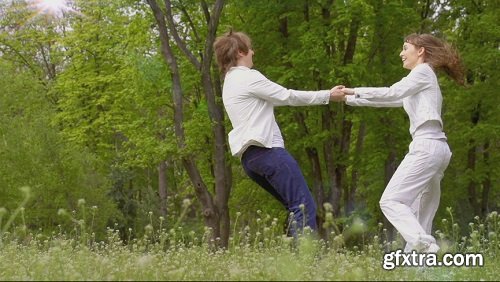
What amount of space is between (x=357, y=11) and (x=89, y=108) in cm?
1700

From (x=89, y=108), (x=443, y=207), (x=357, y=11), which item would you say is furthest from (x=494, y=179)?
(x=89, y=108)

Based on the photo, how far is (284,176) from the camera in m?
6.91

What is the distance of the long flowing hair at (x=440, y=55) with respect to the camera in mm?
7363

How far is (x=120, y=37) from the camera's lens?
2902cm

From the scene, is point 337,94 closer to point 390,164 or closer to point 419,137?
point 419,137

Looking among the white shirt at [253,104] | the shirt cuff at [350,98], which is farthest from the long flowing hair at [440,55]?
the white shirt at [253,104]

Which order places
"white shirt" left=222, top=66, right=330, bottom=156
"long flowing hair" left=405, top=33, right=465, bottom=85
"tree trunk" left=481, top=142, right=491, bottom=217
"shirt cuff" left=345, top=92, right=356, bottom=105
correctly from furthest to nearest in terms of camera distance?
1. "tree trunk" left=481, top=142, right=491, bottom=217
2. "shirt cuff" left=345, top=92, right=356, bottom=105
3. "long flowing hair" left=405, top=33, right=465, bottom=85
4. "white shirt" left=222, top=66, right=330, bottom=156

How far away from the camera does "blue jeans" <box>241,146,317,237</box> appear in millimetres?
6840

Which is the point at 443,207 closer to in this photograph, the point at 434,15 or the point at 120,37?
the point at 434,15

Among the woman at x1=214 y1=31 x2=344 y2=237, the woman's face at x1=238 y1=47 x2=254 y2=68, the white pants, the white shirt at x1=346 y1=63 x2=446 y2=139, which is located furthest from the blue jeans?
the white shirt at x1=346 y1=63 x2=446 y2=139

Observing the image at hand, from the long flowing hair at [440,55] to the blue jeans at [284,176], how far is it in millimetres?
1744

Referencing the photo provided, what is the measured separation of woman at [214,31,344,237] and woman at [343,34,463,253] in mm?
725

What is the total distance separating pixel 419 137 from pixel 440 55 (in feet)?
3.17

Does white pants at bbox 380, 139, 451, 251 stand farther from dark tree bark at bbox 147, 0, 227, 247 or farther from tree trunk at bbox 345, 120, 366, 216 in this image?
tree trunk at bbox 345, 120, 366, 216
